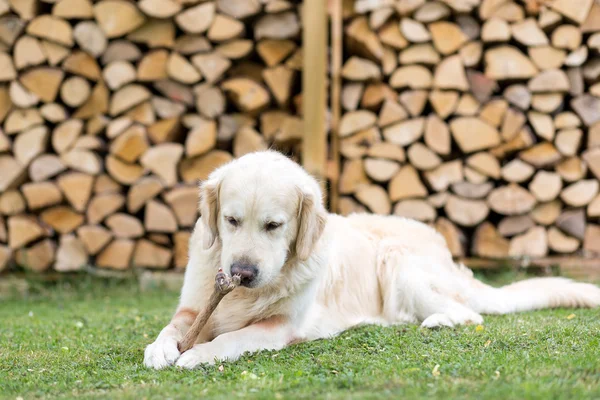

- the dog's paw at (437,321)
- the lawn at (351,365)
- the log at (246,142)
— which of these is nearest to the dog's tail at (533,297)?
the lawn at (351,365)

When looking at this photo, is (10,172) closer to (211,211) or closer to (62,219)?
(62,219)

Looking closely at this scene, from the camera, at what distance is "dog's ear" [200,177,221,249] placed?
3107 millimetres

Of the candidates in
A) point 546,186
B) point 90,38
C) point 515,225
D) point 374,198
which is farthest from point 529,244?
point 90,38

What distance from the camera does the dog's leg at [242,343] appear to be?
8.96 ft

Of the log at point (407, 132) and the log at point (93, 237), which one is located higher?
the log at point (407, 132)

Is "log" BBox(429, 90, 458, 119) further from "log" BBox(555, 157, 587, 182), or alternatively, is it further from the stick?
the stick

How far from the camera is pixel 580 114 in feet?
18.6

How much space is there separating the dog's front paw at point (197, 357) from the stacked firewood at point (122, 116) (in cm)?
295

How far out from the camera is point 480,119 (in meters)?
5.62

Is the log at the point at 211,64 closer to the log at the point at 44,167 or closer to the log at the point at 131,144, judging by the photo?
the log at the point at 131,144

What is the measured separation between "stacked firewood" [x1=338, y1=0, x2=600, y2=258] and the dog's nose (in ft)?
9.86

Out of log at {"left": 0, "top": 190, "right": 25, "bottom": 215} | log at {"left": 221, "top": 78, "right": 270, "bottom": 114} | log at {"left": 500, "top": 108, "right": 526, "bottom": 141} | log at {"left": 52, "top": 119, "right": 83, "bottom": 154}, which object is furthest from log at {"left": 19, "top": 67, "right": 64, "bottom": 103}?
log at {"left": 500, "top": 108, "right": 526, "bottom": 141}

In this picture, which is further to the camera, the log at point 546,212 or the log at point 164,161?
the log at point 546,212

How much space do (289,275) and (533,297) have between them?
176 cm
